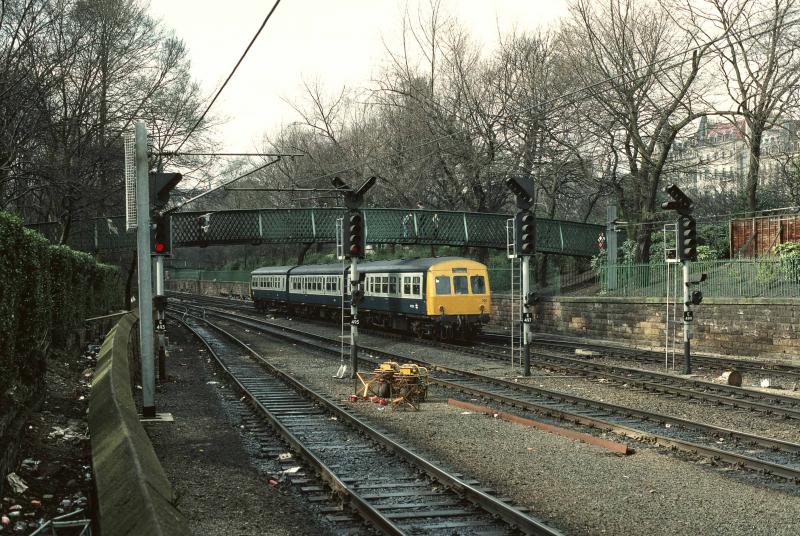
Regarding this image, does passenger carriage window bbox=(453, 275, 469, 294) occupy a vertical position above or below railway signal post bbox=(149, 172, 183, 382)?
below

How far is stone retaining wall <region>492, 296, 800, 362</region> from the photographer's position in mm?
23297

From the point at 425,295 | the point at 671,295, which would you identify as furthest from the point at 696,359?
the point at 425,295

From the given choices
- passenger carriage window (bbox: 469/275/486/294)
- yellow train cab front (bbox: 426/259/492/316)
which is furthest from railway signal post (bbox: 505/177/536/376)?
passenger carriage window (bbox: 469/275/486/294)

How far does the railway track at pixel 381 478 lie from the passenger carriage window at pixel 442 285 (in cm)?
1340

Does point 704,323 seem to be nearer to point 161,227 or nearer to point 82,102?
point 161,227

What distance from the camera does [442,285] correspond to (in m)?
29.7

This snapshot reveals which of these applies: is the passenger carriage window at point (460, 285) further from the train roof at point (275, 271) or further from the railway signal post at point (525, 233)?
the train roof at point (275, 271)

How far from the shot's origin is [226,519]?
318 inches

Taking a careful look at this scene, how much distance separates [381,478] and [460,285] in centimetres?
2051

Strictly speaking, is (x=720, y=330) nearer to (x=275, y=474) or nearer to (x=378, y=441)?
(x=378, y=441)

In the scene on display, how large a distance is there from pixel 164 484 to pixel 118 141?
3132cm

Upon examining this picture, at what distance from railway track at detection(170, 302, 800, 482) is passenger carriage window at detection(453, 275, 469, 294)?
946 cm

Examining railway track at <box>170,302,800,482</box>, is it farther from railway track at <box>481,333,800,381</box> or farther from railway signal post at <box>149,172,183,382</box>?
railway track at <box>481,333,800,381</box>

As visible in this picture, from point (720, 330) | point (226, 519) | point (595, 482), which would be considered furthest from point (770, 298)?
point (226, 519)
